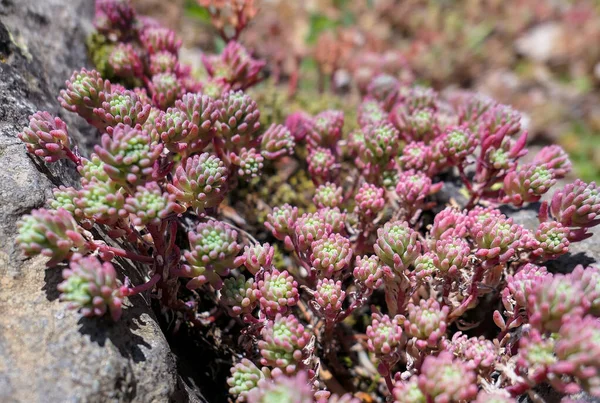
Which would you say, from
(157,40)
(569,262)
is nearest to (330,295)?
(569,262)

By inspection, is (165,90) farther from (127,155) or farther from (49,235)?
(49,235)

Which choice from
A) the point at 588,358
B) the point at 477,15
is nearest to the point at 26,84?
the point at 588,358

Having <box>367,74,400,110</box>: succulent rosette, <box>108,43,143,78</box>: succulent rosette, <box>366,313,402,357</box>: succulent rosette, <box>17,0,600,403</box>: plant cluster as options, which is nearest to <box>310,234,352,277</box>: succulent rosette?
<box>17,0,600,403</box>: plant cluster

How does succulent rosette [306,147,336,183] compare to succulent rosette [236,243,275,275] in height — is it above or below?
above

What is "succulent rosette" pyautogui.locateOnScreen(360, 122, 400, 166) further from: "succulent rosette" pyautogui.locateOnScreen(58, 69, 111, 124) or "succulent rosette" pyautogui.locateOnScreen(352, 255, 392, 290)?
"succulent rosette" pyautogui.locateOnScreen(58, 69, 111, 124)

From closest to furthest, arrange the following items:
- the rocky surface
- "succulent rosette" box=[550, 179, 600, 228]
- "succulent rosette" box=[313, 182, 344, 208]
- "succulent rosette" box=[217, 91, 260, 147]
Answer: the rocky surface, "succulent rosette" box=[550, 179, 600, 228], "succulent rosette" box=[217, 91, 260, 147], "succulent rosette" box=[313, 182, 344, 208]

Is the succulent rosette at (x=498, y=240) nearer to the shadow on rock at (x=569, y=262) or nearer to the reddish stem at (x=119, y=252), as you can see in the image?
the shadow on rock at (x=569, y=262)

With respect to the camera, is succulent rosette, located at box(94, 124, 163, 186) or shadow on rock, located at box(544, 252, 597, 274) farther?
shadow on rock, located at box(544, 252, 597, 274)

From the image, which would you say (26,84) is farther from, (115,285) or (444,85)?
(444,85)
